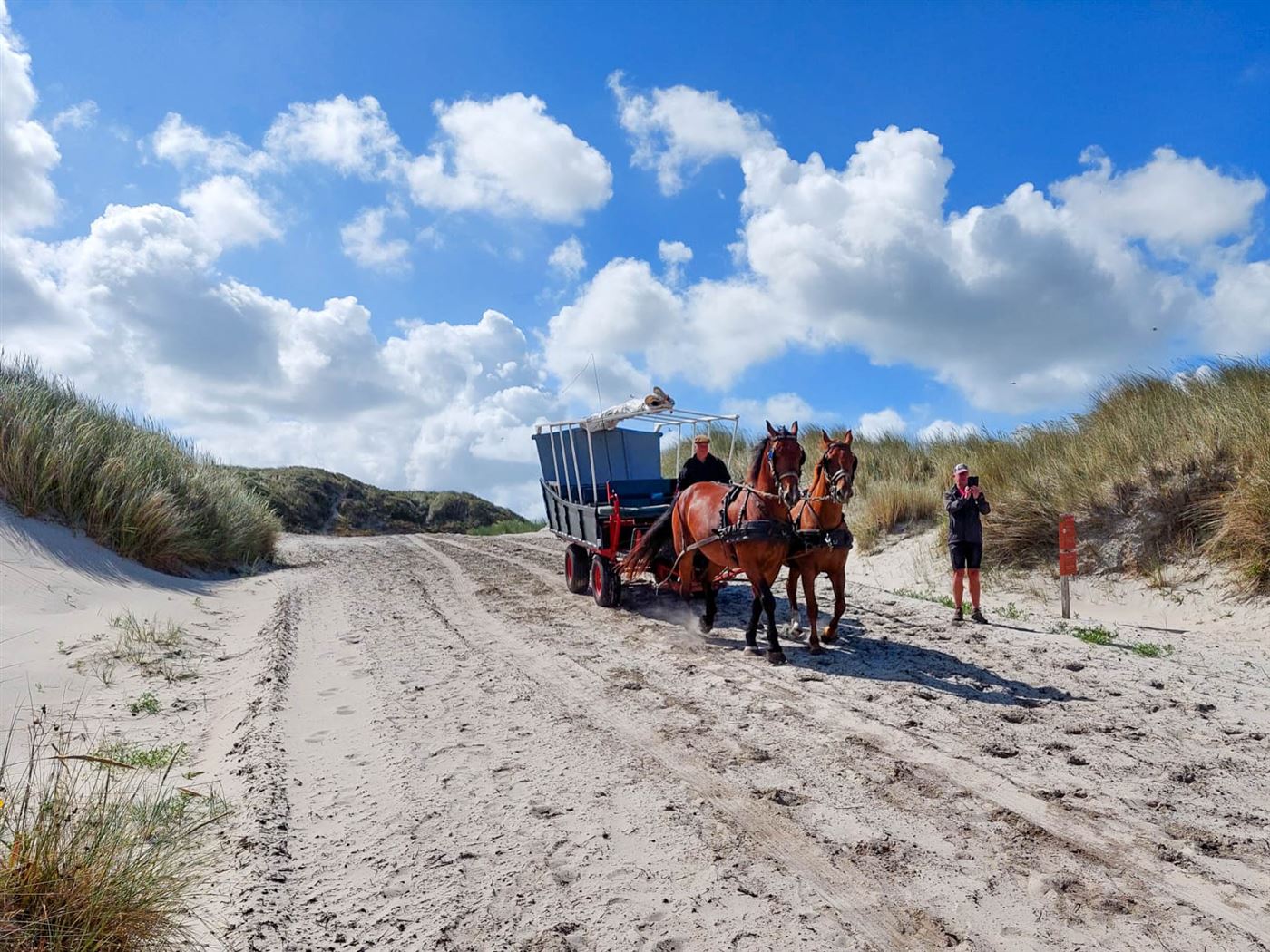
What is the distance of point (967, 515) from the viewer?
9031 mm

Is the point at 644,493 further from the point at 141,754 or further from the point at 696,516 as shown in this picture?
the point at 141,754

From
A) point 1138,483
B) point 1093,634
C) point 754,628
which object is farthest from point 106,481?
point 1138,483

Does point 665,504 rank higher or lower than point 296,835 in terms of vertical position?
higher

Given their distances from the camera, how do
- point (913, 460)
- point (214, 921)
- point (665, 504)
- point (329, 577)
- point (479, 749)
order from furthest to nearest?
point (913, 460)
point (329, 577)
point (665, 504)
point (479, 749)
point (214, 921)

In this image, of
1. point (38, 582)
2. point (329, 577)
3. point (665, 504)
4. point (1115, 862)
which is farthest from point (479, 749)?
point (329, 577)

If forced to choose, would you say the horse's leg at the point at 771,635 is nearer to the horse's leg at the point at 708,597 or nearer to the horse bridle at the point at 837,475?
the horse bridle at the point at 837,475

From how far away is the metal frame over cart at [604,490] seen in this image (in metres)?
9.77

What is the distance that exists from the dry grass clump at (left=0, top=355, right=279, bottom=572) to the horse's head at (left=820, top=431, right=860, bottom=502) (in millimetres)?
9567

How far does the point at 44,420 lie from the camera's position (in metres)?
11.0

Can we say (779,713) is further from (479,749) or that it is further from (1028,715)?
(479,749)

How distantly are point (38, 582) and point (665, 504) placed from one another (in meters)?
7.32

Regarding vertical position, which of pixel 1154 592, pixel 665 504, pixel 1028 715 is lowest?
pixel 1028 715

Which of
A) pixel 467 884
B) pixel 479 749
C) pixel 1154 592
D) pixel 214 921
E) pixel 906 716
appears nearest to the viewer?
pixel 214 921

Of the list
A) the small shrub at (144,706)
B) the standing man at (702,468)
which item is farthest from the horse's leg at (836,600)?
the small shrub at (144,706)
